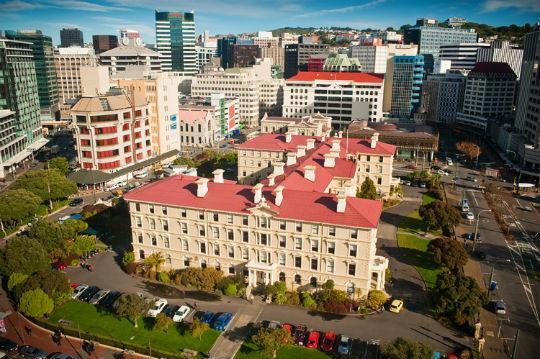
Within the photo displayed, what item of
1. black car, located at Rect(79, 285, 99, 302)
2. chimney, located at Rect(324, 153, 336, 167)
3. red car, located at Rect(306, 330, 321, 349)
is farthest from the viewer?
chimney, located at Rect(324, 153, 336, 167)

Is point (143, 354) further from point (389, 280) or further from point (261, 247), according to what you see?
point (389, 280)

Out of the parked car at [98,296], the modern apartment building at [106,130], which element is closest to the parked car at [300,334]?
the parked car at [98,296]

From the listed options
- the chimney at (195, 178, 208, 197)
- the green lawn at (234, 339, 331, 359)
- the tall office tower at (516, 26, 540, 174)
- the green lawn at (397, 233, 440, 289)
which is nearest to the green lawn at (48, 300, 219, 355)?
the green lawn at (234, 339, 331, 359)

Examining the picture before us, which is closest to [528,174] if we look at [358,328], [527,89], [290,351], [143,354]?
[527,89]

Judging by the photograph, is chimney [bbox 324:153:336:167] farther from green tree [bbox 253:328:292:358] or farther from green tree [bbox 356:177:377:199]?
green tree [bbox 253:328:292:358]

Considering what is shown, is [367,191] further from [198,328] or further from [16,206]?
[16,206]
